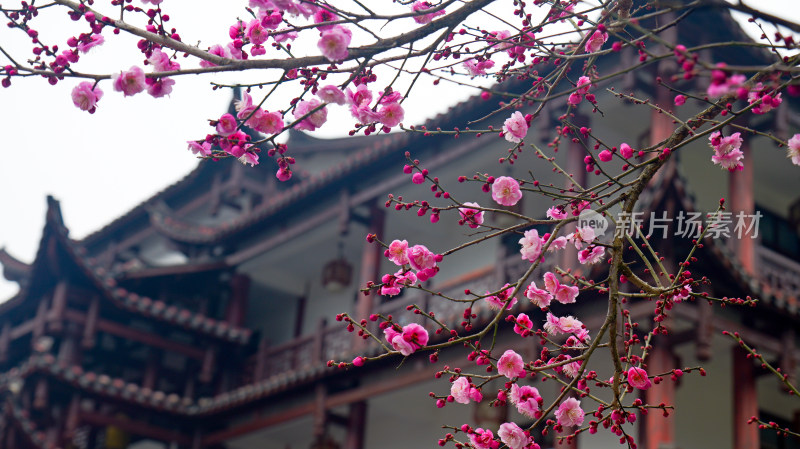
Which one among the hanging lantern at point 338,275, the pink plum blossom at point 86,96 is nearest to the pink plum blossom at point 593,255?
the pink plum blossom at point 86,96

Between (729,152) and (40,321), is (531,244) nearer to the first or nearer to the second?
(729,152)

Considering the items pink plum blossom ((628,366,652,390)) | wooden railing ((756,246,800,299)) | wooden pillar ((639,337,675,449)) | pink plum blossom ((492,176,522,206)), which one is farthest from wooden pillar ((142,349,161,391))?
pink plum blossom ((628,366,652,390))

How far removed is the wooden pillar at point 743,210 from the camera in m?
9.05

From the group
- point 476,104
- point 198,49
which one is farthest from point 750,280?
point 198,49

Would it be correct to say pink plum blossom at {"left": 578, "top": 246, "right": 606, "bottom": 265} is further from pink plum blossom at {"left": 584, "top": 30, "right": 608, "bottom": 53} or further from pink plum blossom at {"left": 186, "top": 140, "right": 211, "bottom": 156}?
pink plum blossom at {"left": 186, "top": 140, "right": 211, "bottom": 156}

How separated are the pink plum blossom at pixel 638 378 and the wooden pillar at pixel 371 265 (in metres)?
7.57

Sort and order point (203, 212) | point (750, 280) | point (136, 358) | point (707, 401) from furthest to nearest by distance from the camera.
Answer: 1. point (203, 212)
2. point (136, 358)
3. point (707, 401)
4. point (750, 280)

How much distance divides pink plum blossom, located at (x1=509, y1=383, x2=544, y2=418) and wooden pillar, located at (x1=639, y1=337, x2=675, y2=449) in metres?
3.91

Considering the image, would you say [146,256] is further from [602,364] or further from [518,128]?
[518,128]

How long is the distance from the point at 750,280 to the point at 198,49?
5895mm

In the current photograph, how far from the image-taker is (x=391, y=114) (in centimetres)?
384

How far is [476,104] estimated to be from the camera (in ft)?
33.2

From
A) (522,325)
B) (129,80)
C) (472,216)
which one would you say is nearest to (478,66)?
(472,216)

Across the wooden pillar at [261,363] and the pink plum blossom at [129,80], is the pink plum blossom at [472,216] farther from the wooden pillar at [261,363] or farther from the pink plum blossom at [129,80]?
the wooden pillar at [261,363]
